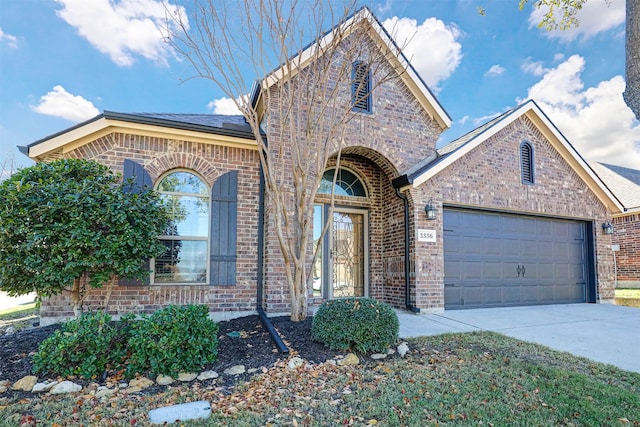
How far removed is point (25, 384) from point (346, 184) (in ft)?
21.7

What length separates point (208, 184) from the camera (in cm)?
651

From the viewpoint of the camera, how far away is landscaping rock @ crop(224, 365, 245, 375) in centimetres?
386

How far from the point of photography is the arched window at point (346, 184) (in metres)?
Result: 8.38

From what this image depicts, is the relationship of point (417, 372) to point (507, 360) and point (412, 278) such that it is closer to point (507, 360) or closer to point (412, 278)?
point (507, 360)

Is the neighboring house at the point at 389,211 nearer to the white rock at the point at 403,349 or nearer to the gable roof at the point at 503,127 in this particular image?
the gable roof at the point at 503,127

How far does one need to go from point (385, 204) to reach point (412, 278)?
1.98 m

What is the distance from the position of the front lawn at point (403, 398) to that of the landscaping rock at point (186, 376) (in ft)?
0.62

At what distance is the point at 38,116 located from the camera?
14.1m

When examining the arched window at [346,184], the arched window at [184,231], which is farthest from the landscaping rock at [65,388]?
the arched window at [346,184]

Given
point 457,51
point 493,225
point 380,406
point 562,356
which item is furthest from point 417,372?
point 457,51

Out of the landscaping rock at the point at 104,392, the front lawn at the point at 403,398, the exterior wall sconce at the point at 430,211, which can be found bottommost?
the front lawn at the point at 403,398

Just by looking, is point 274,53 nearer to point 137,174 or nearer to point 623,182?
point 137,174

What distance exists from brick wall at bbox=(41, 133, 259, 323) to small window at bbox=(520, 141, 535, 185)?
6.52m

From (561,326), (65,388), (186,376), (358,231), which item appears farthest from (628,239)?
(65,388)
